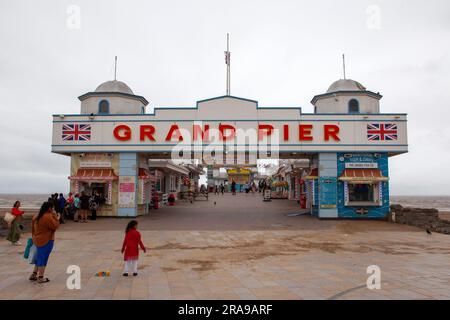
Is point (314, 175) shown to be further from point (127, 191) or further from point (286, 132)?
point (127, 191)

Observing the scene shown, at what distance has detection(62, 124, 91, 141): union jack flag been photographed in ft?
72.5

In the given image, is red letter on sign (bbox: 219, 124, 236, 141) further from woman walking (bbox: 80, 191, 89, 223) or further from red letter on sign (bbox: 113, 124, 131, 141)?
woman walking (bbox: 80, 191, 89, 223)

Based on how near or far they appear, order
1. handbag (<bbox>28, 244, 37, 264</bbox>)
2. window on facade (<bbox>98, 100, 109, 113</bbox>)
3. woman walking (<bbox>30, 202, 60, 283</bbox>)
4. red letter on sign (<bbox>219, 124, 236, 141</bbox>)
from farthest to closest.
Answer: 1. window on facade (<bbox>98, 100, 109, 113</bbox>)
2. red letter on sign (<bbox>219, 124, 236, 141</bbox>)
3. handbag (<bbox>28, 244, 37, 264</bbox>)
4. woman walking (<bbox>30, 202, 60, 283</bbox>)

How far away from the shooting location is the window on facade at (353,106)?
23.3 meters

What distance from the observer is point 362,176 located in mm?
21297

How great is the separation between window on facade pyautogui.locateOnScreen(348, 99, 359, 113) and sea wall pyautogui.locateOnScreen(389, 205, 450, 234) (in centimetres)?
647

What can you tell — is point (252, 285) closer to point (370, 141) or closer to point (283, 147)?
point (283, 147)

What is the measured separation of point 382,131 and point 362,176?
116 inches

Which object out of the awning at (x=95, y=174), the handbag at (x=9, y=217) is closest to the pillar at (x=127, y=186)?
the awning at (x=95, y=174)

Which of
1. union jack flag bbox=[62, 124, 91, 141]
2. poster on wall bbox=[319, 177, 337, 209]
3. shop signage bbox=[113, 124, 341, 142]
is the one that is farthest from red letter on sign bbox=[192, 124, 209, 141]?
poster on wall bbox=[319, 177, 337, 209]

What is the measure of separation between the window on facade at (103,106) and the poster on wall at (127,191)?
487 cm
